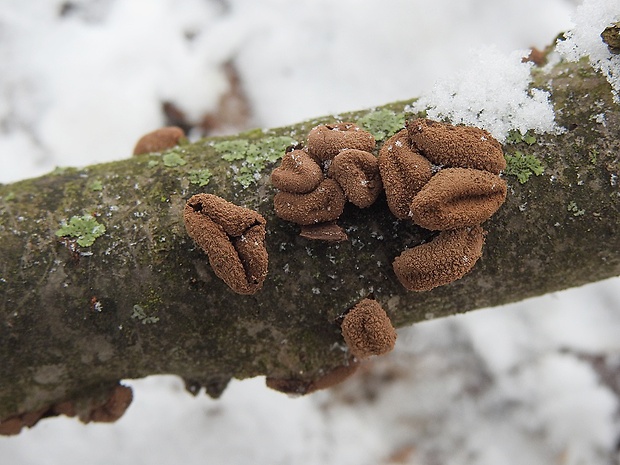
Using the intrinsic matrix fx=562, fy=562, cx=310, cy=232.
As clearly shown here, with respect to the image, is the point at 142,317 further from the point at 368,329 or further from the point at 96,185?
the point at 368,329

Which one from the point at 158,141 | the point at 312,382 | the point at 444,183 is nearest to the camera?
the point at 444,183

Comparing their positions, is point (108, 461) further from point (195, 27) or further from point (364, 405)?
point (195, 27)

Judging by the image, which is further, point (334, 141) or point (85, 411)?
point (85, 411)

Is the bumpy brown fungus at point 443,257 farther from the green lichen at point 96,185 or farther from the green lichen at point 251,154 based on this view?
the green lichen at point 96,185

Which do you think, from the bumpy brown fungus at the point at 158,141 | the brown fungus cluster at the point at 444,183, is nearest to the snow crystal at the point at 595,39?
the brown fungus cluster at the point at 444,183

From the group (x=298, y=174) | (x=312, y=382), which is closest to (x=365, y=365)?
(x=312, y=382)

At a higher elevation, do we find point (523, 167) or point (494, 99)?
point (494, 99)
